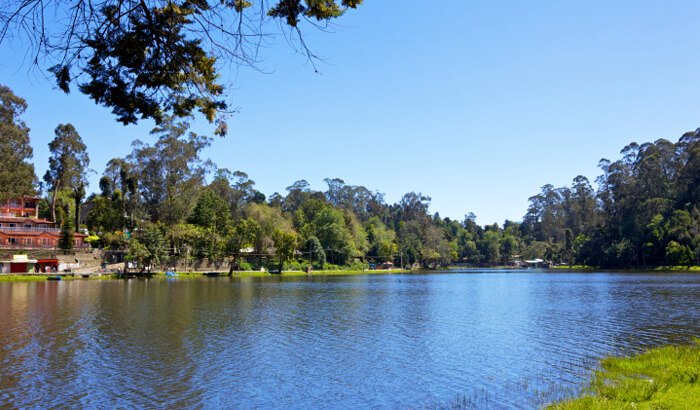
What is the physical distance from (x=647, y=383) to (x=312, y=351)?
37.6 ft

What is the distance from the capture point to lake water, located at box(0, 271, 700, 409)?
13836 millimetres

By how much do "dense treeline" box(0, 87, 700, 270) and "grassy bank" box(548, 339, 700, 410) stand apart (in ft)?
188

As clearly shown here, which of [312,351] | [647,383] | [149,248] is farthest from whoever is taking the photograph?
[149,248]

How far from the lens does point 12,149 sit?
5978cm

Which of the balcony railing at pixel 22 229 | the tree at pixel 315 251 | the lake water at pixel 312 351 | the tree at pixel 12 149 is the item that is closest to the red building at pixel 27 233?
the balcony railing at pixel 22 229

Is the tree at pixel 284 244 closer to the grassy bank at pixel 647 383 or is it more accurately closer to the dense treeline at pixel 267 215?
the dense treeline at pixel 267 215

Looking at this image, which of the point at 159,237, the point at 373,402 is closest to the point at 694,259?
the point at 159,237

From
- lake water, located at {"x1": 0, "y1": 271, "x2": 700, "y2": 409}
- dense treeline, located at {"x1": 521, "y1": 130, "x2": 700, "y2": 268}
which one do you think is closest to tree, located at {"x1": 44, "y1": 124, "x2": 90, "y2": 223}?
lake water, located at {"x1": 0, "y1": 271, "x2": 700, "y2": 409}

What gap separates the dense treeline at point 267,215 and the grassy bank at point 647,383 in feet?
188

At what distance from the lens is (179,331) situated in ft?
77.9

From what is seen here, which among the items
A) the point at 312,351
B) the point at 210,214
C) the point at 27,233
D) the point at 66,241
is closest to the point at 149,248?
the point at 66,241

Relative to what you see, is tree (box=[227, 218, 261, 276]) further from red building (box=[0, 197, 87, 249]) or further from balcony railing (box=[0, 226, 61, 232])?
Answer: balcony railing (box=[0, 226, 61, 232])

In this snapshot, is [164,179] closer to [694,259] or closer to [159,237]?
[159,237]

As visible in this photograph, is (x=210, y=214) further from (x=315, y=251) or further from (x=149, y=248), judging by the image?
(x=315, y=251)
